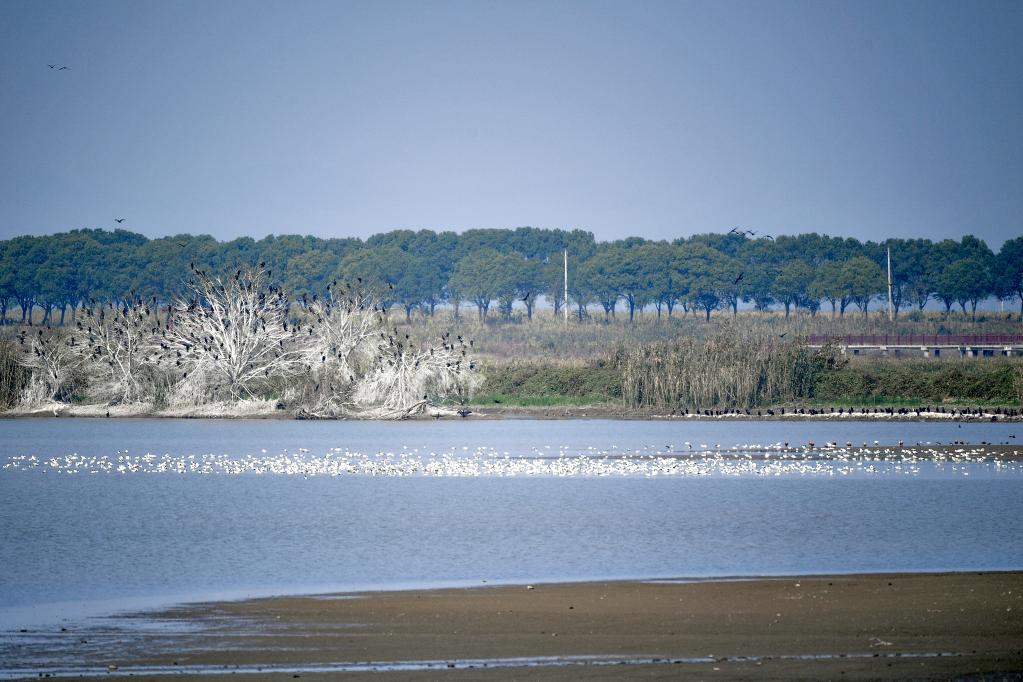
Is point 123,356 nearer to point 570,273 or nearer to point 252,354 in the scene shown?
point 252,354

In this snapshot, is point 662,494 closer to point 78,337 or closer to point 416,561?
point 416,561

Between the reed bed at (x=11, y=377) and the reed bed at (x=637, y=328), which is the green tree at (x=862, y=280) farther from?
the reed bed at (x=11, y=377)

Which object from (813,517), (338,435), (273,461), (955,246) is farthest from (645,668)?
(955,246)

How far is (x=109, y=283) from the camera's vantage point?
145250mm

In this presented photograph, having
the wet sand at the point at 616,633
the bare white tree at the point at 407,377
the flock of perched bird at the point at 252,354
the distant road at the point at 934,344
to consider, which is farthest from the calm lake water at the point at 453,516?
the distant road at the point at 934,344

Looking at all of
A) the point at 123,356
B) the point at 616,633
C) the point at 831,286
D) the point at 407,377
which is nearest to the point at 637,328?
the point at 831,286

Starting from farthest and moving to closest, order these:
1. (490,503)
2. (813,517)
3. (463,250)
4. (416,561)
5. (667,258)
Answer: (463,250) → (667,258) → (490,503) → (813,517) → (416,561)

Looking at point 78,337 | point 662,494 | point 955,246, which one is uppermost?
point 955,246

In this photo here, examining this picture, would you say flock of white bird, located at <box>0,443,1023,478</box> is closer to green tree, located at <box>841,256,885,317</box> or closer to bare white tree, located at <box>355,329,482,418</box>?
bare white tree, located at <box>355,329,482,418</box>

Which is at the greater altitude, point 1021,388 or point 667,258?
point 667,258

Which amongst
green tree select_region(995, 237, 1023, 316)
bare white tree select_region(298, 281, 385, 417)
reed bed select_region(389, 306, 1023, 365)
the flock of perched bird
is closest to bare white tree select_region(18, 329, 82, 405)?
the flock of perched bird

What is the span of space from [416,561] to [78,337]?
4719 cm

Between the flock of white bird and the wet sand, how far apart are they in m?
17.8

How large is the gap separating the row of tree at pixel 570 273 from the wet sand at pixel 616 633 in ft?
391
